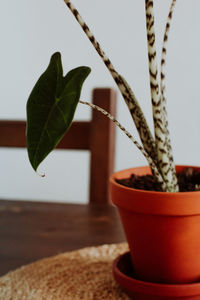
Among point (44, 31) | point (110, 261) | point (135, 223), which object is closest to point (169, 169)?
point (135, 223)

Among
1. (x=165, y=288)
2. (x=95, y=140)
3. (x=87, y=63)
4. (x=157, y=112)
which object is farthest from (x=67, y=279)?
(x=87, y=63)

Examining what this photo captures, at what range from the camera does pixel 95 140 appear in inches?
41.1

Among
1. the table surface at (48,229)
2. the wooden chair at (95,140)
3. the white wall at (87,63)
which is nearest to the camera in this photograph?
the table surface at (48,229)

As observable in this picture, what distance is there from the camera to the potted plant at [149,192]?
0.42 m

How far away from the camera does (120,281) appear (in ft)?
1.69

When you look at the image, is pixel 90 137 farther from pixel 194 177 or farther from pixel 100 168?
pixel 194 177

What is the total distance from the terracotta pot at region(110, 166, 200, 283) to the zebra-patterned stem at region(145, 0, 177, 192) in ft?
0.14

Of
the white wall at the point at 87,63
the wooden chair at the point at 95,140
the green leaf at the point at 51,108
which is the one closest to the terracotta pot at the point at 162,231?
the green leaf at the point at 51,108

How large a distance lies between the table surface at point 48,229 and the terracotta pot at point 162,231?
0.22 meters

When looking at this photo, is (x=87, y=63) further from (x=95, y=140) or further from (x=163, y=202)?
(x=163, y=202)

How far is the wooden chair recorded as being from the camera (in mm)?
1033

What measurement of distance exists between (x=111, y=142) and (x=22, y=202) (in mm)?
275

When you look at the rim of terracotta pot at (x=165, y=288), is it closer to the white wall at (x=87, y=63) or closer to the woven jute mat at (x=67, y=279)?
the woven jute mat at (x=67, y=279)

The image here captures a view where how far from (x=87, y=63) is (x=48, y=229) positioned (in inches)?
56.1
